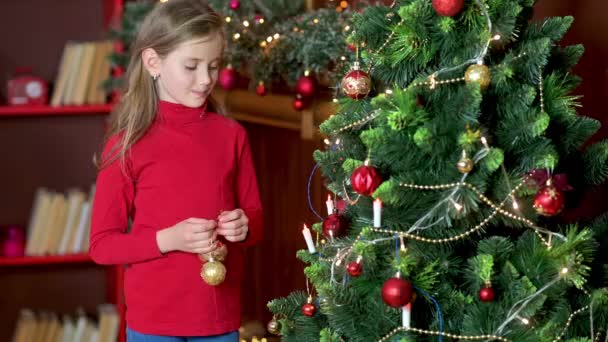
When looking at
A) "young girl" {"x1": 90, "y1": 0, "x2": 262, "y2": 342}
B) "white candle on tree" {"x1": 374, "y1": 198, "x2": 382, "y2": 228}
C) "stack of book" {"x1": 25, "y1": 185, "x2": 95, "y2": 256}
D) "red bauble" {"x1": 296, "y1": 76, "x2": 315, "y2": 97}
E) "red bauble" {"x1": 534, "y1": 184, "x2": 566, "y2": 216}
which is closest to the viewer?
"red bauble" {"x1": 534, "y1": 184, "x2": 566, "y2": 216}

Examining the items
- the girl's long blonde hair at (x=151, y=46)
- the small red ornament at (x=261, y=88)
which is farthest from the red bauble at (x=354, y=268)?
the small red ornament at (x=261, y=88)

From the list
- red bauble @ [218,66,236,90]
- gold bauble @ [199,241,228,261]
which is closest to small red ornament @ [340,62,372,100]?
gold bauble @ [199,241,228,261]

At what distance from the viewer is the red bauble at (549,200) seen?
1449mm

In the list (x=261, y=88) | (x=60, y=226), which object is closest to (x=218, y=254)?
(x=261, y=88)

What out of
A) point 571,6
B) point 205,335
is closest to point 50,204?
point 205,335

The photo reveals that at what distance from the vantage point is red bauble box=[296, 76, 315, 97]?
2.74 metres

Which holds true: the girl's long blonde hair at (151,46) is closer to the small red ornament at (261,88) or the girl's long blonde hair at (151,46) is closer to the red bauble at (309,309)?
the red bauble at (309,309)

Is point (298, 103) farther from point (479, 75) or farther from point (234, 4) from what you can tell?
point (479, 75)

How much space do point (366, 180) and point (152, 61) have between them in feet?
2.53

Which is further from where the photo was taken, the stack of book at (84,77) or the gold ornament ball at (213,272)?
the stack of book at (84,77)

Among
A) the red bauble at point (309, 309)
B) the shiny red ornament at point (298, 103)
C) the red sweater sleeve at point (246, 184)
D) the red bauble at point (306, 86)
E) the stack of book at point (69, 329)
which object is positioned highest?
the red bauble at point (306, 86)

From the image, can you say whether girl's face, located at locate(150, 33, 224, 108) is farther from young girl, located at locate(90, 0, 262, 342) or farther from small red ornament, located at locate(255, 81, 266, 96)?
small red ornament, located at locate(255, 81, 266, 96)

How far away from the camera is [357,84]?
1.63 metres

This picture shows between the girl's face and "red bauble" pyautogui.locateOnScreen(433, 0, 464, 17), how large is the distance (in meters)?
0.66
